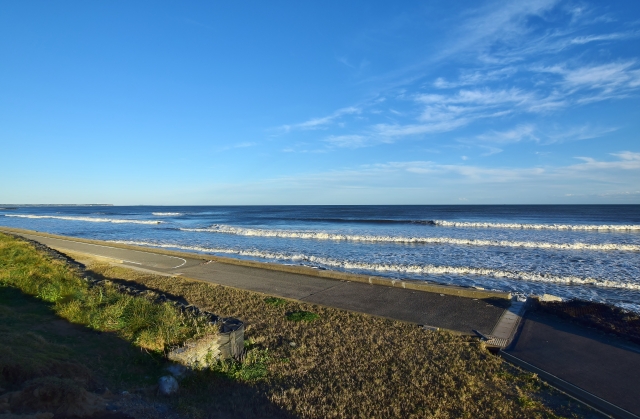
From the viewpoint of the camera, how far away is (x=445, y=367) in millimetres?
5363

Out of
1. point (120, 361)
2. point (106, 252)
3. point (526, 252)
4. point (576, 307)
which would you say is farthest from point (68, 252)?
point (526, 252)

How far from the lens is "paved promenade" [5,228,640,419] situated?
5.09 metres

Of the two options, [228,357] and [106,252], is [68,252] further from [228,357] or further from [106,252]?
[228,357]

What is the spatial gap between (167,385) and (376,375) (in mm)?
2722

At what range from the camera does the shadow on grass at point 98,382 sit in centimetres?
349

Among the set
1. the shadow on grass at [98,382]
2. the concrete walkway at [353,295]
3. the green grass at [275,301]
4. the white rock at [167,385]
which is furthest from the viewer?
the green grass at [275,301]

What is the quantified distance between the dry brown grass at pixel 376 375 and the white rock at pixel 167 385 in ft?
0.74

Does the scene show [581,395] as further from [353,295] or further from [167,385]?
[353,295]

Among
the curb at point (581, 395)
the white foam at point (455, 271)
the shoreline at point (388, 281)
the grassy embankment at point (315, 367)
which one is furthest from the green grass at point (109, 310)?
the white foam at point (455, 271)

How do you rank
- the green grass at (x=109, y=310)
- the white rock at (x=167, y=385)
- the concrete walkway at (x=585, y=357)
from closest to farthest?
the white rock at (x=167, y=385)
the concrete walkway at (x=585, y=357)
the green grass at (x=109, y=310)

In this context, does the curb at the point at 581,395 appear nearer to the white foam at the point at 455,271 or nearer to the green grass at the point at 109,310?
the green grass at the point at 109,310

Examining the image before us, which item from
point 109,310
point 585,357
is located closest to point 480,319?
point 585,357

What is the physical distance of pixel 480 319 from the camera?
772 centimetres

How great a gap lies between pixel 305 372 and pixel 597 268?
48.2 feet
